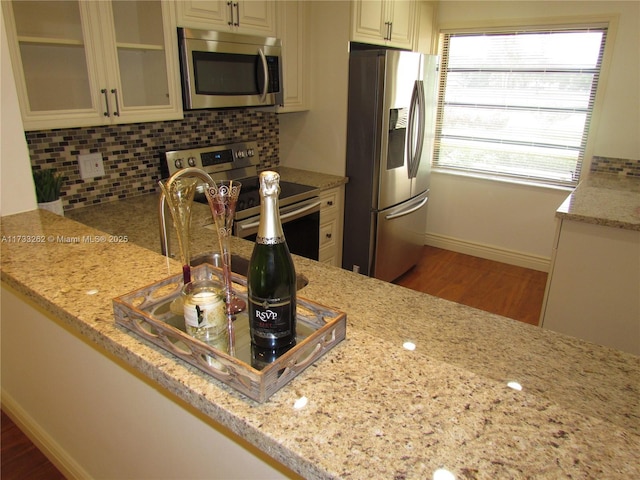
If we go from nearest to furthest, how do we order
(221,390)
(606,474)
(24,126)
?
(606,474) → (221,390) → (24,126)

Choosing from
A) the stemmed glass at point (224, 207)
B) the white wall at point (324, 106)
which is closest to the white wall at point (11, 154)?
the stemmed glass at point (224, 207)

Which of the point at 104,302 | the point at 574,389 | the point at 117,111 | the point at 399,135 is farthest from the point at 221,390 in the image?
the point at 399,135

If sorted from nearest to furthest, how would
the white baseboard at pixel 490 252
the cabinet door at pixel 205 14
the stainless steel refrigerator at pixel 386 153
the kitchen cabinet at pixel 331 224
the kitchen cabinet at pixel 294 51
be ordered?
the cabinet door at pixel 205 14 → the kitchen cabinet at pixel 294 51 → the stainless steel refrigerator at pixel 386 153 → the kitchen cabinet at pixel 331 224 → the white baseboard at pixel 490 252

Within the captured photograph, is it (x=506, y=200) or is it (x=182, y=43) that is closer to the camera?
(x=182, y=43)

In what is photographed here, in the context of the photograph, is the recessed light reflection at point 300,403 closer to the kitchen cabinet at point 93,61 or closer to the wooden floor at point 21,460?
the wooden floor at point 21,460

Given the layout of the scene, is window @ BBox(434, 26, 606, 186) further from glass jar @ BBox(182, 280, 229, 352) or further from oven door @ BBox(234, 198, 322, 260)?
glass jar @ BBox(182, 280, 229, 352)

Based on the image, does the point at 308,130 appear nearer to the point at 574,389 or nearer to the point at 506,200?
the point at 506,200

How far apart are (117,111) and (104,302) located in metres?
1.31

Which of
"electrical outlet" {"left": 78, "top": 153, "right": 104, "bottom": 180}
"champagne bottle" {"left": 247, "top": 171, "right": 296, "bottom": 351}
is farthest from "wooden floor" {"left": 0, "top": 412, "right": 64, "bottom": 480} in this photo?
"champagne bottle" {"left": 247, "top": 171, "right": 296, "bottom": 351}

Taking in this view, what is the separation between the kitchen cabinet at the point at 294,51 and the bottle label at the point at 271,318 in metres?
2.29

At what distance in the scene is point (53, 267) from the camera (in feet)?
3.90

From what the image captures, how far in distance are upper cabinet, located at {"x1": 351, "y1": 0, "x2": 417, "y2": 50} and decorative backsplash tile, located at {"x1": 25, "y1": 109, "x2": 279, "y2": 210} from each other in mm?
915

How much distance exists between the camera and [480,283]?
12.0 feet

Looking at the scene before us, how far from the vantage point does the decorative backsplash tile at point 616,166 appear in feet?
10.8
